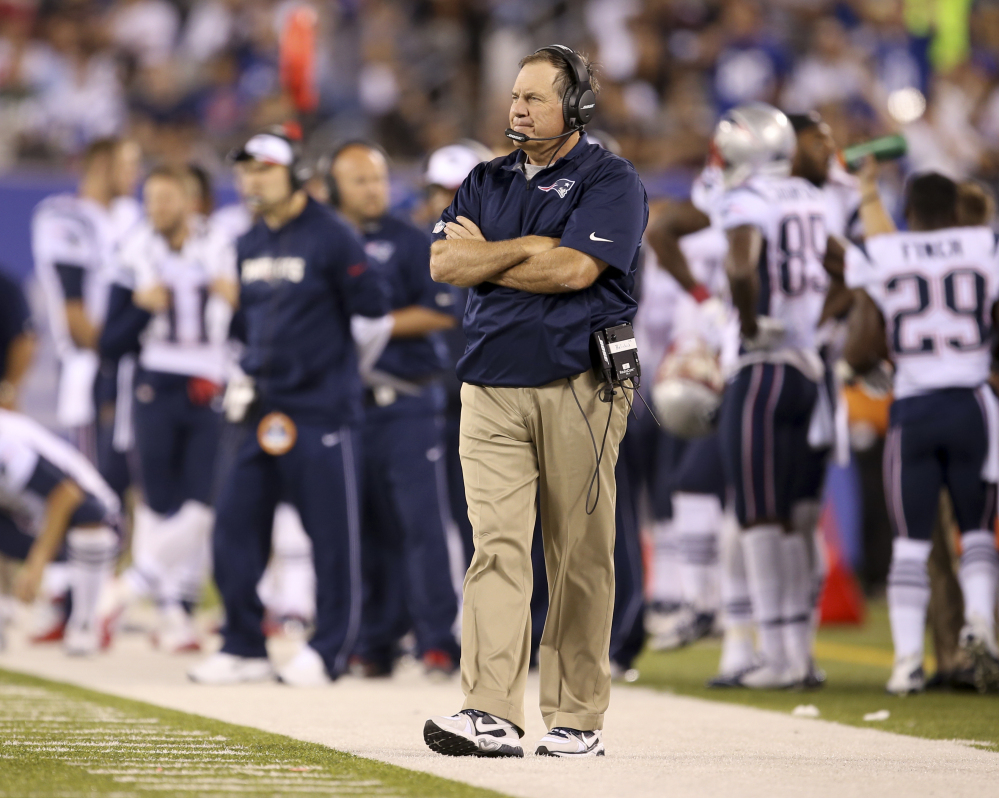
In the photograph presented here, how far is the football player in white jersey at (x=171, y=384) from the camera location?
931 centimetres

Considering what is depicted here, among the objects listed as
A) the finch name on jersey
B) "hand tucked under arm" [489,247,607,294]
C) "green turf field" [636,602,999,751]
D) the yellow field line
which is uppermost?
the finch name on jersey

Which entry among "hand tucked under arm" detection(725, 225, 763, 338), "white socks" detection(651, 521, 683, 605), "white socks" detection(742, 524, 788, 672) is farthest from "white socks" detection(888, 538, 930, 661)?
"white socks" detection(651, 521, 683, 605)

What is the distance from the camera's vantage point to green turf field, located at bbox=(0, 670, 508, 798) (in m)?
4.15

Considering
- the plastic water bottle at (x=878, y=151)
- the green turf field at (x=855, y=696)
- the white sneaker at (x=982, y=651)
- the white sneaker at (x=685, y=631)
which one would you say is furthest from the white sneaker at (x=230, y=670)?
the plastic water bottle at (x=878, y=151)

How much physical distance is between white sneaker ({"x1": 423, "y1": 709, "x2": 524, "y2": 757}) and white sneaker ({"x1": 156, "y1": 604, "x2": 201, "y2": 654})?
4468mm

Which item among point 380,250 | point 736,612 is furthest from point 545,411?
point 380,250

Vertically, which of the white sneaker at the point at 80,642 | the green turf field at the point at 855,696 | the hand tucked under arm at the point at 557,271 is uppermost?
the hand tucked under arm at the point at 557,271

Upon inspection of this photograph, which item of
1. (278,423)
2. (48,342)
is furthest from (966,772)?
(48,342)

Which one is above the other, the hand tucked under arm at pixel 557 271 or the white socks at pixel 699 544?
the hand tucked under arm at pixel 557 271

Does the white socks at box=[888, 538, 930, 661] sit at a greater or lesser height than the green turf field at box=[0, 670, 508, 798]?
greater

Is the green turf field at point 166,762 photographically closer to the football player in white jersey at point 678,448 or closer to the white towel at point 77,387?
the football player in white jersey at point 678,448

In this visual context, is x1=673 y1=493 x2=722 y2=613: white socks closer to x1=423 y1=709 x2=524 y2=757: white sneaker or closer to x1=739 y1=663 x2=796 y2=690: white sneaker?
x1=739 y1=663 x2=796 y2=690: white sneaker

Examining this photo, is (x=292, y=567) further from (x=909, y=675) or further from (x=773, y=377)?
(x=909, y=675)

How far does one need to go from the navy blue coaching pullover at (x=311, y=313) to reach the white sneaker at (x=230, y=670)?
112cm
